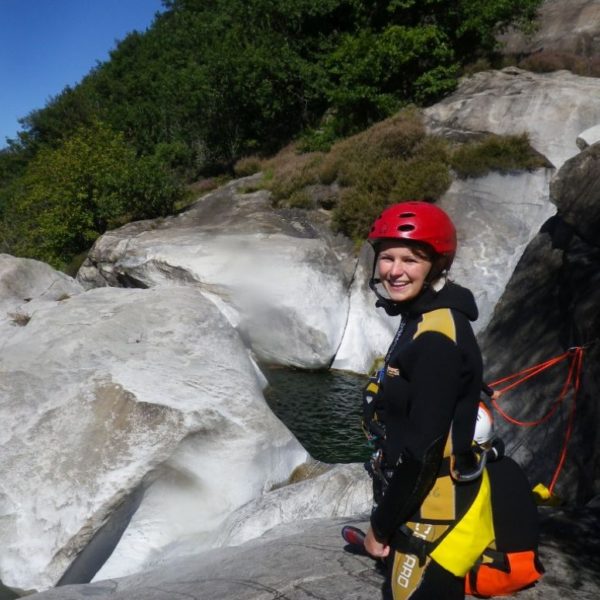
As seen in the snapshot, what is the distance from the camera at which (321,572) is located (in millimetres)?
3076

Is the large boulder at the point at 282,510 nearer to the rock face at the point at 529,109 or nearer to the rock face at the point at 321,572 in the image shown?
the rock face at the point at 321,572

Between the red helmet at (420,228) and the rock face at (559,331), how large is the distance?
2655 mm

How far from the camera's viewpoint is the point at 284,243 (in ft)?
52.0

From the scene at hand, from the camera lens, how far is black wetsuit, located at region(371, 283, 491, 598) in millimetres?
2221

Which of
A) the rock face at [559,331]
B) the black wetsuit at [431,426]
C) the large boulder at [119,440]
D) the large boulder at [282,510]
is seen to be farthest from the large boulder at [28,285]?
the black wetsuit at [431,426]

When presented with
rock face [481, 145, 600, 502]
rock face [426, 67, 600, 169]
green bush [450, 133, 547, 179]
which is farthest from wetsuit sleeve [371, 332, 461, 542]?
rock face [426, 67, 600, 169]

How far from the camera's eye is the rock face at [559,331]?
486 centimetres

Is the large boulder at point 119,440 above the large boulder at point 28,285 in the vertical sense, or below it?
below

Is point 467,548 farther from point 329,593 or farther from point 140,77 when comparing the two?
point 140,77

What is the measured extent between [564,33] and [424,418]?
90.7 feet

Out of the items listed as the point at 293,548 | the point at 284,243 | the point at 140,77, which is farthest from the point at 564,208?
the point at 140,77

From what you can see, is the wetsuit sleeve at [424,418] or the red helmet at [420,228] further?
the red helmet at [420,228]

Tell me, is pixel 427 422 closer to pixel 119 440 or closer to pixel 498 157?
pixel 119 440

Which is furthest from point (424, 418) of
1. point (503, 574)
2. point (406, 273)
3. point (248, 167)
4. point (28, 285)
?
point (248, 167)
